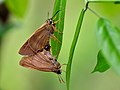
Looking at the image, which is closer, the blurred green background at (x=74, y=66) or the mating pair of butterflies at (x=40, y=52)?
the mating pair of butterflies at (x=40, y=52)

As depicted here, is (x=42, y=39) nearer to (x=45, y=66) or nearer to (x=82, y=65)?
(x=45, y=66)

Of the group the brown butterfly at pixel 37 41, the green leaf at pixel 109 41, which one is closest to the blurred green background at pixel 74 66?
the brown butterfly at pixel 37 41

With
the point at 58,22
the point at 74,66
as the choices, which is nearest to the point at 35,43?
the point at 58,22

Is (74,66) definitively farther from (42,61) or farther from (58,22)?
(58,22)

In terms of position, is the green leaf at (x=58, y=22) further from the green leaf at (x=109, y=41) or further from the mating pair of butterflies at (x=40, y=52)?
the green leaf at (x=109, y=41)

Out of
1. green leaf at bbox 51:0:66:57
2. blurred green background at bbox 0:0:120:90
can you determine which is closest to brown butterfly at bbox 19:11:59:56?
green leaf at bbox 51:0:66:57

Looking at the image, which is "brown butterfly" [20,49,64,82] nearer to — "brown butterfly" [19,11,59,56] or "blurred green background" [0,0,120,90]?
"brown butterfly" [19,11,59,56]
